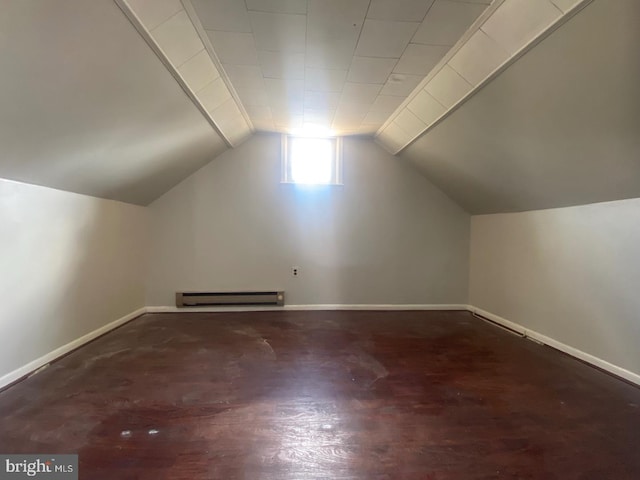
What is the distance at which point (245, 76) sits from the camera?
8.20 ft

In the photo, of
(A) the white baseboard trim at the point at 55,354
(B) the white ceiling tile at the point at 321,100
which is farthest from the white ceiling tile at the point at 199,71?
(A) the white baseboard trim at the point at 55,354

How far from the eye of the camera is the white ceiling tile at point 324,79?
2404 millimetres

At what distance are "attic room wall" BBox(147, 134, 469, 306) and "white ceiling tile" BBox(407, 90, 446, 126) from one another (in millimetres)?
1268

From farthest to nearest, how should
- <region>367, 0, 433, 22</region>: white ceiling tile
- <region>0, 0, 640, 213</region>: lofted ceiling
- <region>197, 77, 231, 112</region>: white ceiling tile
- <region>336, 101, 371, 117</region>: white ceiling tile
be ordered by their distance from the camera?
<region>336, 101, 371, 117</region>: white ceiling tile, <region>197, 77, 231, 112</region>: white ceiling tile, <region>367, 0, 433, 22</region>: white ceiling tile, <region>0, 0, 640, 213</region>: lofted ceiling

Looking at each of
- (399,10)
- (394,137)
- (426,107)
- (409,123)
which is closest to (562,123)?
(426,107)

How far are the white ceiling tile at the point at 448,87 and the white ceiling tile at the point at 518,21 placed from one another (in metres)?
0.46

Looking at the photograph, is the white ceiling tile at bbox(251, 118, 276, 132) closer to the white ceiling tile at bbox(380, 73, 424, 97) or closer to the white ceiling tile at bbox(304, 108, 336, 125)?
the white ceiling tile at bbox(304, 108, 336, 125)

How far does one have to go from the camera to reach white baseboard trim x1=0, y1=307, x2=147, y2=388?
6.90ft

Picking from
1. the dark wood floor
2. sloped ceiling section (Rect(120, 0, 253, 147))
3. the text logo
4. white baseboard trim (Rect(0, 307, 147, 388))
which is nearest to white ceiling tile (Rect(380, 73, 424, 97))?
sloped ceiling section (Rect(120, 0, 253, 147))

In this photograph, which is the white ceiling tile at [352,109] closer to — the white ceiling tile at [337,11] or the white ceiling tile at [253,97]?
the white ceiling tile at [253,97]

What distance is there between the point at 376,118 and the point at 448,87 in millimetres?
1081

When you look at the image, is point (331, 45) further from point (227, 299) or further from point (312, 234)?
point (227, 299)

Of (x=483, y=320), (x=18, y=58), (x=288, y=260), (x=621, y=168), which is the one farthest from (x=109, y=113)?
(x=483, y=320)

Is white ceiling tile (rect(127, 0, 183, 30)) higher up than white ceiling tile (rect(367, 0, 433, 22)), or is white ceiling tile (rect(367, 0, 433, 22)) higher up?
white ceiling tile (rect(367, 0, 433, 22))
